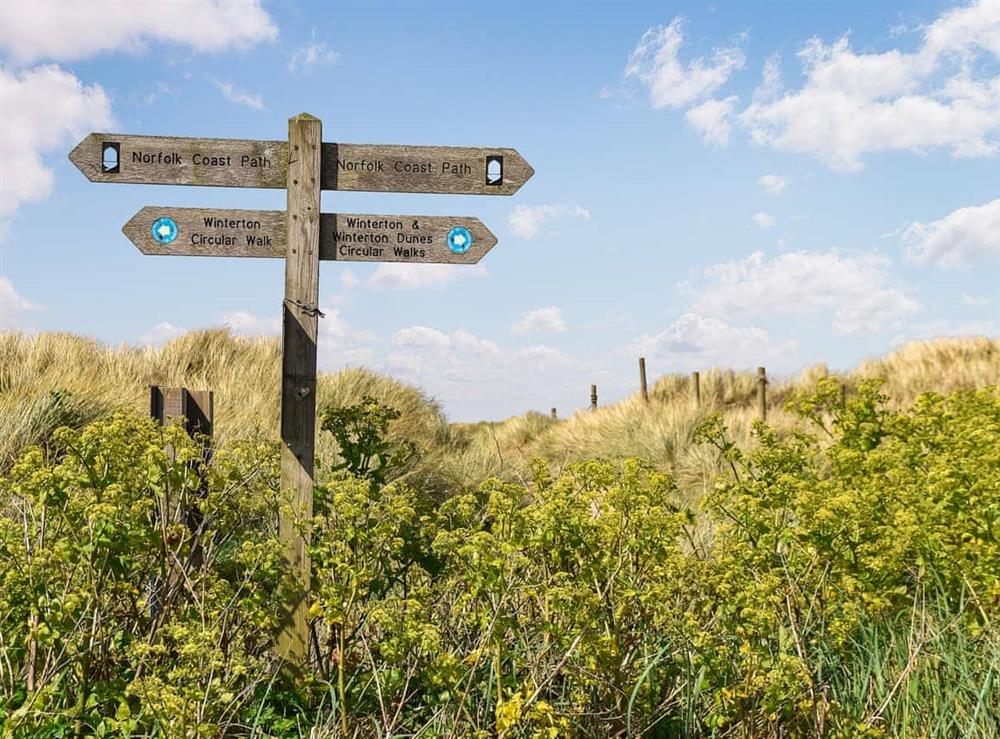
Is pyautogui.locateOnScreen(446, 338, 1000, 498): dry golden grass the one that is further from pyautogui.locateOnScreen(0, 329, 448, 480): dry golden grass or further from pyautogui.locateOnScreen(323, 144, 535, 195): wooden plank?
pyautogui.locateOnScreen(323, 144, 535, 195): wooden plank

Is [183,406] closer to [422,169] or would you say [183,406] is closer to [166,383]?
[422,169]

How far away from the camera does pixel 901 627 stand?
15.9ft

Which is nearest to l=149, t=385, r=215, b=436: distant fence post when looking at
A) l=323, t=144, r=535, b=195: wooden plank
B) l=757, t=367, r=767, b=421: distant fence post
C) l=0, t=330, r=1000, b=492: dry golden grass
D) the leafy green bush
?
the leafy green bush

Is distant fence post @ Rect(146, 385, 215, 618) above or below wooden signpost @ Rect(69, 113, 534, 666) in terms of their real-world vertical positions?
below

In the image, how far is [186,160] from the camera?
17.0ft

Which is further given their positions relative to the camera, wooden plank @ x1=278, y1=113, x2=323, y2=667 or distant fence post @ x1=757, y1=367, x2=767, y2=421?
distant fence post @ x1=757, y1=367, x2=767, y2=421

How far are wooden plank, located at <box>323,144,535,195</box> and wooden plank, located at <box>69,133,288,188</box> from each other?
0.31 m

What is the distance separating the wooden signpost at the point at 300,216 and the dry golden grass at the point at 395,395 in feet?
13.1

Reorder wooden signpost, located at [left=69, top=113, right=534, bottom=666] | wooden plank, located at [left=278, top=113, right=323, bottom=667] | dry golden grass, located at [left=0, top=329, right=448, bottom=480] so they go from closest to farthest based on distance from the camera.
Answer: wooden plank, located at [left=278, top=113, right=323, bottom=667], wooden signpost, located at [left=69, top=113, right=534, bottom=666], dry golden grass, located at [left=0, top=329, right=448, bottom=480]

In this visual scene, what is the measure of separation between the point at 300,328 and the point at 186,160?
44.7 inches

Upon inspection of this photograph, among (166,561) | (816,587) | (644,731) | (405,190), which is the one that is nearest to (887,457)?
(816,587)

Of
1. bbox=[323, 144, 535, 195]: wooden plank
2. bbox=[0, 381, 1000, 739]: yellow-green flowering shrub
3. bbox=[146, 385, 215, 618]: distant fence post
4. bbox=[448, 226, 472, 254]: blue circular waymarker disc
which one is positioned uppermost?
bbox=[323, 144, 535, 195]: wooden plank

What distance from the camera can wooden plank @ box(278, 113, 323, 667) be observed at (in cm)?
488

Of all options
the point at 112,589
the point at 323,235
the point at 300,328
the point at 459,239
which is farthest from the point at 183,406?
Result: the point at 459,239
